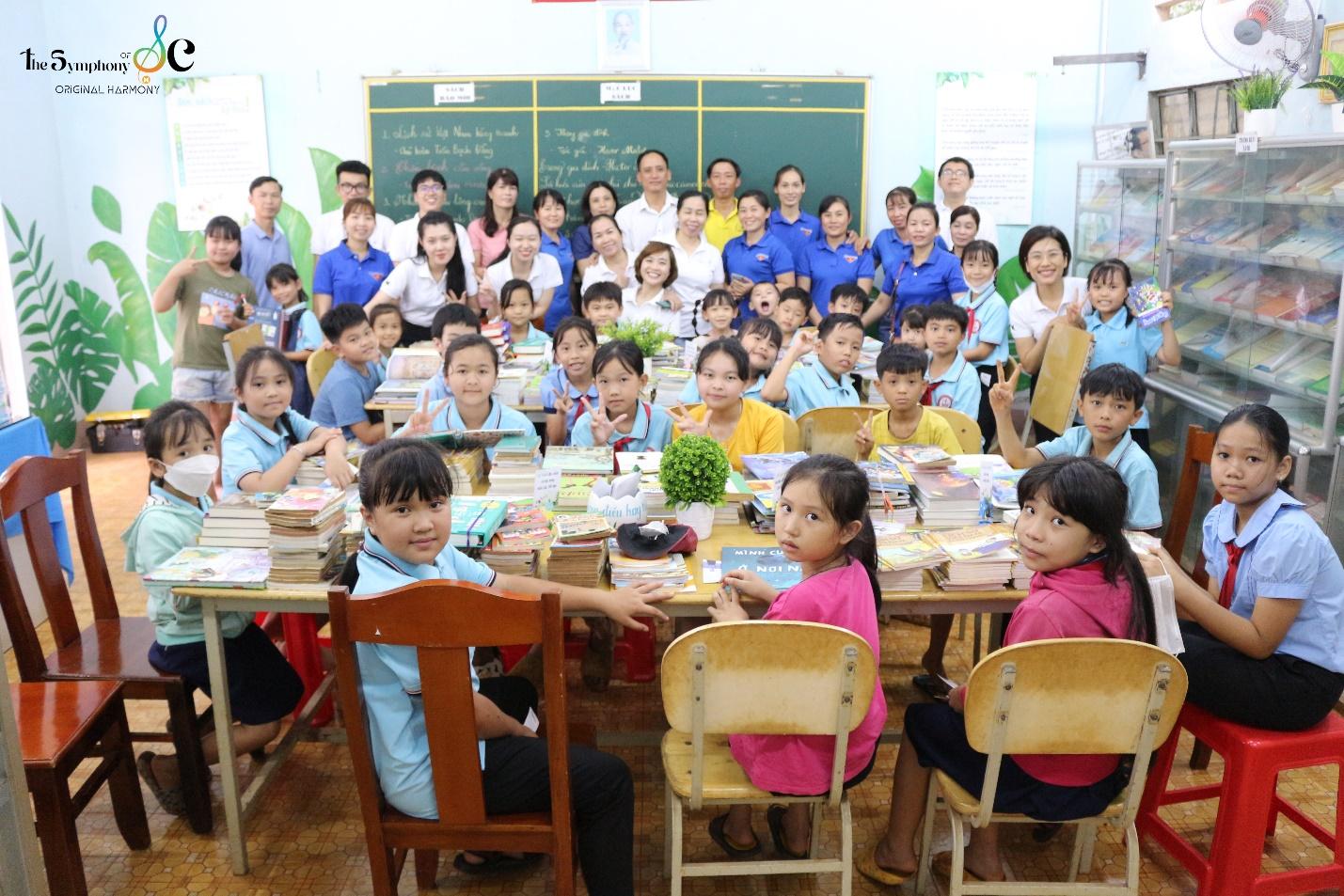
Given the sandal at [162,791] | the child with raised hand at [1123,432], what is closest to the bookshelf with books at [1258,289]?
the child with raised hand at [1123,432]

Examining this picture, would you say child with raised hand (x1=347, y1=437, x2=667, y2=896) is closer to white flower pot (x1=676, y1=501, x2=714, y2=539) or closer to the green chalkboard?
white flower pot (x1=676, y1=501, x2=714, y2=539)

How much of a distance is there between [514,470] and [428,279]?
309 cm

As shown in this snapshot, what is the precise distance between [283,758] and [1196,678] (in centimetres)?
247

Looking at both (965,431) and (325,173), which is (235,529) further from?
(325,173)

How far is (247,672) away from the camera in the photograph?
2895 mm

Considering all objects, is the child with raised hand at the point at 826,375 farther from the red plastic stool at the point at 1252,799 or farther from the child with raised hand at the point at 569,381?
the red plastic stool at the point at 1252,799

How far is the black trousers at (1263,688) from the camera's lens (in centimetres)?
246

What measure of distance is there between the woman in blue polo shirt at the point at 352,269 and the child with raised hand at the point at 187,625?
3266 millimetres

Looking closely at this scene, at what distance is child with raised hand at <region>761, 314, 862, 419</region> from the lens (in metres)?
4.37

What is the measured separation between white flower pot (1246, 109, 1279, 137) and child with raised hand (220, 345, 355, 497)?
3.89 metres

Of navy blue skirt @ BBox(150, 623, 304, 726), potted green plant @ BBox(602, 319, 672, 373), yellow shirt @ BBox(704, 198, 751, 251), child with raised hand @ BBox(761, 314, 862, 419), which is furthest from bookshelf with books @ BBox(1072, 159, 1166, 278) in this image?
navy blue skirt @ BBox(150, 623, 304, 726)

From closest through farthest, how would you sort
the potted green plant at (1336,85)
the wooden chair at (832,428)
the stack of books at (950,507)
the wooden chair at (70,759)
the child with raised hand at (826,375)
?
the wooden chair at (70,759), the stack of books at (950,507), the wooden chair at (832,428), the potted green plant at (1336,85), the child with raised hand at (826,375)

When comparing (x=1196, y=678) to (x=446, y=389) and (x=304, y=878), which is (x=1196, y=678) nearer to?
(x=304, y=878)

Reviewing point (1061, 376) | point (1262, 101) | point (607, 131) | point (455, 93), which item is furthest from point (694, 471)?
point (455, 93)
